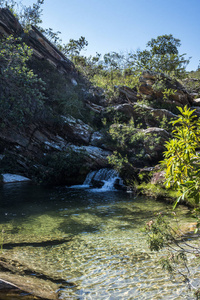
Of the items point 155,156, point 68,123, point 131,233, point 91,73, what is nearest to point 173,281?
point 131,233

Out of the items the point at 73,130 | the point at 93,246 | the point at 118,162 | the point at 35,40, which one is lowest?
the point at 93,246

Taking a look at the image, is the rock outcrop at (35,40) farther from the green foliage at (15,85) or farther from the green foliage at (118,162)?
the green foliage at (118,162)

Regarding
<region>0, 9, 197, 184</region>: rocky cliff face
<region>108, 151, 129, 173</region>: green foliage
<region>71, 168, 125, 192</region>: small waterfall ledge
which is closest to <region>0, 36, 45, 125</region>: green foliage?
<region>0, 9, 197, 184</region>: rocky cliff face

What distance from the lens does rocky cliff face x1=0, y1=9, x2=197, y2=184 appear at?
19.0 metres

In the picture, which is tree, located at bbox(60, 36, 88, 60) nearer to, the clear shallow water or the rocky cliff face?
the rocky cliff face

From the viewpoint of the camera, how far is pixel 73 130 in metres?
21.5

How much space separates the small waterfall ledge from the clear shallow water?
13.9 ft

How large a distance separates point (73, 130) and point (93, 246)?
52.3 feet

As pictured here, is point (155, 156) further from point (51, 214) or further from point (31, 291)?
point (31, 291)

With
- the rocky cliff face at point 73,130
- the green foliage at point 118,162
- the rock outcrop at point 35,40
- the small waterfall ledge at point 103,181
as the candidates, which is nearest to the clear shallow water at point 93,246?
the small waterfall ledge at point 103,181

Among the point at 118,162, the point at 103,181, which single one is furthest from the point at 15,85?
the point at 103,181

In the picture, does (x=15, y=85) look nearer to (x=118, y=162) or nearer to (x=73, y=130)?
(x=73, y=130)

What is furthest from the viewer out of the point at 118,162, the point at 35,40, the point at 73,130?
the point at 35,40

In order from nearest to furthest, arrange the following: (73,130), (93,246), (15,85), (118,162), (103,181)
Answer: (93,246), (118,162), (103,181), (15,85), (73,130)
